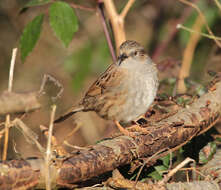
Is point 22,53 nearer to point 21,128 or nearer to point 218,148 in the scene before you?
point 21,128

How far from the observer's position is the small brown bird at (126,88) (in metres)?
3.64

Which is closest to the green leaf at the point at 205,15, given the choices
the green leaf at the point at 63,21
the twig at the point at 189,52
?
the twig at the point at 189,52

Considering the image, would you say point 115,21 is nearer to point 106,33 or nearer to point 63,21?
point 106,33

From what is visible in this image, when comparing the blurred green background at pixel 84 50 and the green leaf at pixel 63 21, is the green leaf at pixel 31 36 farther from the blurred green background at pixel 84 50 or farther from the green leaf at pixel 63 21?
the blurred green background at pixel 84 50

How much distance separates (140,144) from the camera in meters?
2.79

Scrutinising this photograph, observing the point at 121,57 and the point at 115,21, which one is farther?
the point at 115,21

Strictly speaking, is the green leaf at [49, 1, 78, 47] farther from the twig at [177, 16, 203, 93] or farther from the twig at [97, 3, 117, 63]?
the twig at [177, 16, 203, 93]

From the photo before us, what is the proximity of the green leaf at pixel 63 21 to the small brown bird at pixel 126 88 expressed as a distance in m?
0.54

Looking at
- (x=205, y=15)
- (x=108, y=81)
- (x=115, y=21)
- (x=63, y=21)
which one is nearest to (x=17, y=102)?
(x=63, y=21)

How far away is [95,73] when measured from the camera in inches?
265

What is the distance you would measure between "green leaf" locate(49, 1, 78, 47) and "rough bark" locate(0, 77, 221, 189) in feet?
3.22

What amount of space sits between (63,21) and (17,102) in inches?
56.4

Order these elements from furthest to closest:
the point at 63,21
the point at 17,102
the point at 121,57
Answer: the point at 121,57 → the point at 63,21 → the point at 17,102

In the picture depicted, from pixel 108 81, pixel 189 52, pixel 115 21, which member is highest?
pixel 189 52
